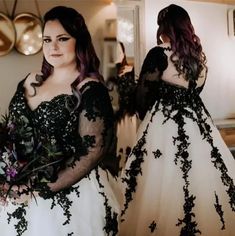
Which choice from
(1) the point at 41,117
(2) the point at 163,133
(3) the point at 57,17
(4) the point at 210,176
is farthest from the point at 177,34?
(1) the point at 41,117

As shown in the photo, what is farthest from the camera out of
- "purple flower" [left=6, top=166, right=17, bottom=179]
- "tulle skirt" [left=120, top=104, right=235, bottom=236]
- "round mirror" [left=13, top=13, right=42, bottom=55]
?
"round mirror" [left=13, top=13, right=42, bottom=55]

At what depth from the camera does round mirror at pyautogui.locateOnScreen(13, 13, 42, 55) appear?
2.78 metres

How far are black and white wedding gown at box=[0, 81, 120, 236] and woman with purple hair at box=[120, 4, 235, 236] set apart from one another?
69 centimetres

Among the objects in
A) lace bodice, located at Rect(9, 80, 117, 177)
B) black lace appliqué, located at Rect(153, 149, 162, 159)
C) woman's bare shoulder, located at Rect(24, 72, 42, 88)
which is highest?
woman's bare shoulder, located at Rect(24, 72, 42, 88)

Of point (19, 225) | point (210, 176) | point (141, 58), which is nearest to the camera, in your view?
point (19, 225)

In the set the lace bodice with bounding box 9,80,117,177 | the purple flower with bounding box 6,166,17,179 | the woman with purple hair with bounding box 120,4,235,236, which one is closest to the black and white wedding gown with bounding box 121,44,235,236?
the woman with purple hair with bounding box 120,4,235,236

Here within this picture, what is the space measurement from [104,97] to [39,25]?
5.52 feet

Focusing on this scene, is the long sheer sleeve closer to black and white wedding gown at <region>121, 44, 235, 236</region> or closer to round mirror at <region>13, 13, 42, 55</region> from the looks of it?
black and white wedding gown at <region>121, 44, 235, 236</region>

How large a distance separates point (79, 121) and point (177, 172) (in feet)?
2.79

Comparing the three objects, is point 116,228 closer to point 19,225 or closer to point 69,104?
point 19,225

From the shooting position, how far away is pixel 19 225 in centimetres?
127

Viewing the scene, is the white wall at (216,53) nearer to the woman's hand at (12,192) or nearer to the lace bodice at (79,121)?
the lace bodice at (79,121)

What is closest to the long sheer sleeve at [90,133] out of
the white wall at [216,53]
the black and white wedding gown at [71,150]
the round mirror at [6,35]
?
the black and white wedding gown at [71,150]

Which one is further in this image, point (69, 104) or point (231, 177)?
point (231, 177)
